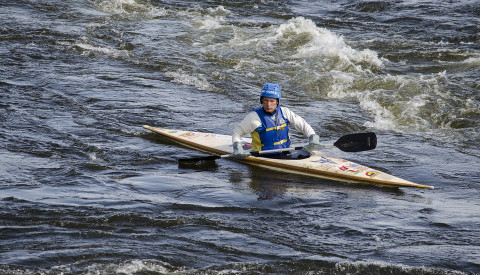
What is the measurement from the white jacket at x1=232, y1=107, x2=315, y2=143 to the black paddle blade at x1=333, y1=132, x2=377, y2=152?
416 millimetres

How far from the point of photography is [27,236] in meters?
5.17

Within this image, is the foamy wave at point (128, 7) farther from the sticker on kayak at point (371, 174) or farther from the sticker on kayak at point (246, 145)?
the sticker on kayak at point (371, 174)

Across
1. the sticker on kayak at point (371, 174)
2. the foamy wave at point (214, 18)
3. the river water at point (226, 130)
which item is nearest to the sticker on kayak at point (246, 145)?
the river water at point (226, 130)

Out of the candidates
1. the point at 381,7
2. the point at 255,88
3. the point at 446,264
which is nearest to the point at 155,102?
the point at 255,88

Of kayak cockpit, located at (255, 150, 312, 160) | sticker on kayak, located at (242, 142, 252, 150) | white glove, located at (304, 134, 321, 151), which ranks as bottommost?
kayak cockpit, located at (255, 150, 312, 160)

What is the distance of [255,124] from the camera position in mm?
7777

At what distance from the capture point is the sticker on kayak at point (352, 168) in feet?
24.4

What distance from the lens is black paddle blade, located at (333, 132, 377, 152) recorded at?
7660 millimetres

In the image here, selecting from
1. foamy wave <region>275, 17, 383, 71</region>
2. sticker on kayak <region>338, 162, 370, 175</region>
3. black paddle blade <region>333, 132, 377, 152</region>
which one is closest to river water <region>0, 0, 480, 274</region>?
foamy wave <region>275, 17, 383, 71</region>

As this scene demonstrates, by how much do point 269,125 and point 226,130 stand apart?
2.00 m

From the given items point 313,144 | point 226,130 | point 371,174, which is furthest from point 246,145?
point 371,174

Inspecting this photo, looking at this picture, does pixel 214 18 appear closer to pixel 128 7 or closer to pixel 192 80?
pixel 128 7

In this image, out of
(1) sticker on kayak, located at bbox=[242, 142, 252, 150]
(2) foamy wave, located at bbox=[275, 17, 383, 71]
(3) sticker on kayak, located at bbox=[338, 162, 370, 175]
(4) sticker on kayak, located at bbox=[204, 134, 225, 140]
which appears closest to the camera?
(3) sticker on kayak, located at bbox=[338, 162, 370, 175]

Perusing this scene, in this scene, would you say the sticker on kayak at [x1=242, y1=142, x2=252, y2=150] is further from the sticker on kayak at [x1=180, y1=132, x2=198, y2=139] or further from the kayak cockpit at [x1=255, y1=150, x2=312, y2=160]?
the sticker on kayak at [x1=180, y1=132, x2=198, y2=139]
